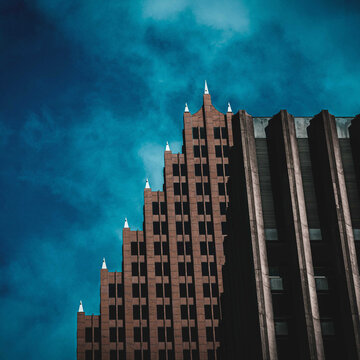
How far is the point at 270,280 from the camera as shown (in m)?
52.3

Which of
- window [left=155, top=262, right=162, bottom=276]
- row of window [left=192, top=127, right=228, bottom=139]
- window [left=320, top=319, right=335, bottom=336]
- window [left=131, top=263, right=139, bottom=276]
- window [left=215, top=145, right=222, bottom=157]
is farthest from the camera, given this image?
row of window [left=192, top=127, right=228, bottom=139]

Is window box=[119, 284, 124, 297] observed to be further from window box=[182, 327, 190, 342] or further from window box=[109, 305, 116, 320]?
window box=[182, 327, 190, 342]

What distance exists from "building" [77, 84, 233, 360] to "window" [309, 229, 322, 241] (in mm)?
66339

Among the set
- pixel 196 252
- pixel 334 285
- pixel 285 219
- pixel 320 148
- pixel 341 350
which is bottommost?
pixel 341 350

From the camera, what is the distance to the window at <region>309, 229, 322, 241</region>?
53750 mm

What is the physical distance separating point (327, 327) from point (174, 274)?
239 ft

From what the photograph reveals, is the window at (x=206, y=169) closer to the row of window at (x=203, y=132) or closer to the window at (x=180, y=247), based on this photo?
the row of window at (x=203, y=132)

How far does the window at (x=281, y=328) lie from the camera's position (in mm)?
50781

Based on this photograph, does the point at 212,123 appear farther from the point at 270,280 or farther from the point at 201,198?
the point at 270,280

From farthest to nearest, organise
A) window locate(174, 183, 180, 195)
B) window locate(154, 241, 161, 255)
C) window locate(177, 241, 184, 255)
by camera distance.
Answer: window locate(174, 183, 180, 195), window locate(154, 241, 161, 255), window locate(177, 241, 184, 255)

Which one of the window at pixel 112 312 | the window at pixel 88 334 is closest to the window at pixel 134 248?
the window at pixel 112 312

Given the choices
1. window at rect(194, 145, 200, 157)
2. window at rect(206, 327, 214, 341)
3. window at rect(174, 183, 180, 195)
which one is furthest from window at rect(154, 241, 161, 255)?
window at rect(194, 145, 200, 157)

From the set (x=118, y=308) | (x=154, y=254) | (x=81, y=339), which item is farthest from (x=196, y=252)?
(x=81, y=339)

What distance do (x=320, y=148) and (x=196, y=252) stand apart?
69.6 metres
